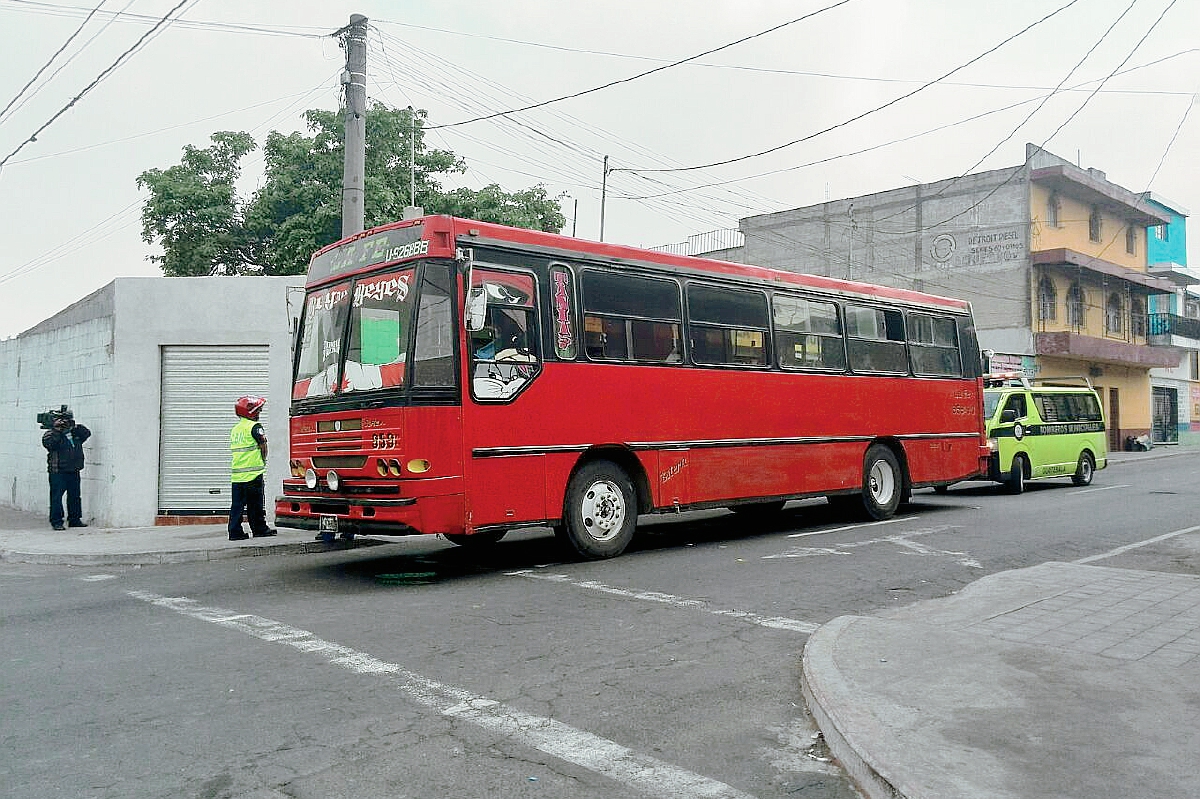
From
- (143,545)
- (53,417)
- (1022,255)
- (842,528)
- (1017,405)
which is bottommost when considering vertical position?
(143,545)

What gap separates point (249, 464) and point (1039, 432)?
1483 centimetres

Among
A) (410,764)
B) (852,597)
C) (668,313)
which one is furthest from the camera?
(668,313)

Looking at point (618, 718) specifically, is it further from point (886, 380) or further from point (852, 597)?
point (886, 380)

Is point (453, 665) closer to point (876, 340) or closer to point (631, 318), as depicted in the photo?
point (631, 318)

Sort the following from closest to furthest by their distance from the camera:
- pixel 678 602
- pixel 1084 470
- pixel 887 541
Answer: pixel 678 602 < pixel 887 541 < pixel 1084 470

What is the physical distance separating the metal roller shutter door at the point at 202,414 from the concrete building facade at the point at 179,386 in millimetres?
15

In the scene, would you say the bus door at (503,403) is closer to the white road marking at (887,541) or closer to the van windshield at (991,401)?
the white road marking at (887,541)

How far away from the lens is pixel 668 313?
425 inches

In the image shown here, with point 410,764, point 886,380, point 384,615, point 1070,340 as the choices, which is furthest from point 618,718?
point 1070,340

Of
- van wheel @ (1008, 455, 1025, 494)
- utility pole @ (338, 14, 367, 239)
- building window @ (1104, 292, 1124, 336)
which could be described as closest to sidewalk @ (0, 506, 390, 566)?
utility pole @ (338, 14, 367, 239)

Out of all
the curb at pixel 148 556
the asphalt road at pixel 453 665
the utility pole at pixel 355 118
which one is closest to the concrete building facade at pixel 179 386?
the utility pole at pixel 355 118

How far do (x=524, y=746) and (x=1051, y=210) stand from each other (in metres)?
36.6

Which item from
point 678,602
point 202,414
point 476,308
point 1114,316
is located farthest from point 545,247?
point 1114,316

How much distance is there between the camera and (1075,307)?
37875mm
